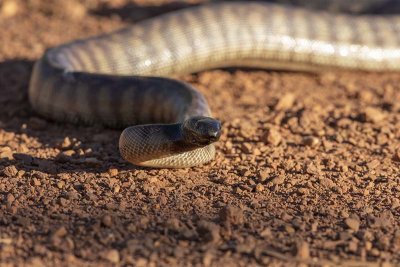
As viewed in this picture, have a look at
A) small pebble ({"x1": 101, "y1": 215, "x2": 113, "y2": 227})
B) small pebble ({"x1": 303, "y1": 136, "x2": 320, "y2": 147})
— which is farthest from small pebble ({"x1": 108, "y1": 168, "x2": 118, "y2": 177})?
small pebble ({"x1": 303, "y1": 136, "x2": 320, "y2": 147})

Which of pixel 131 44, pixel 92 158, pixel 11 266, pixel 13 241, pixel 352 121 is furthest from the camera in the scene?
pixel 131 44

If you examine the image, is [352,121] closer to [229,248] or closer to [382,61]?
[382,61]

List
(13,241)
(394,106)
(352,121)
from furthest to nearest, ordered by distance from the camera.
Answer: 1. (394,106)
2. (352,121)
3. (13,241)

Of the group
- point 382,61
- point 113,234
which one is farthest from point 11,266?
point 382,61

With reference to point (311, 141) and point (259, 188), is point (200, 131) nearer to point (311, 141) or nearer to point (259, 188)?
point (259, 188)

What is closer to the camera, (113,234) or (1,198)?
(113,234)

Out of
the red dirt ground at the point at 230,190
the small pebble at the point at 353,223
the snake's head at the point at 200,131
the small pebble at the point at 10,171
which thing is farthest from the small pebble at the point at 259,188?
the small pebble at the point at 10,171

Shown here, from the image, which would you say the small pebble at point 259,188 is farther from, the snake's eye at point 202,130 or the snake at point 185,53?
the snake at point 185,53
